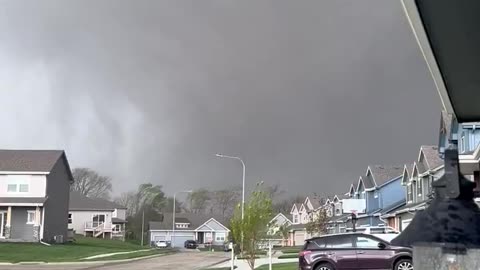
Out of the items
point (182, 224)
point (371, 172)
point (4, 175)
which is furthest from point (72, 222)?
point (371, 172)

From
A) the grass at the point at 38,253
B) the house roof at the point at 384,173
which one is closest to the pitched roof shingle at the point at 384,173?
the house roof at the point at 384,173

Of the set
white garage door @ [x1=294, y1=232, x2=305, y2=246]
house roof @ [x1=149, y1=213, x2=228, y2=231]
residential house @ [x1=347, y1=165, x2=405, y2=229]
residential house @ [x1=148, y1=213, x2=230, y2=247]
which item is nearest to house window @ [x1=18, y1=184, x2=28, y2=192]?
residential house @ [x1=347, y1=165, x2=405, y2=229]

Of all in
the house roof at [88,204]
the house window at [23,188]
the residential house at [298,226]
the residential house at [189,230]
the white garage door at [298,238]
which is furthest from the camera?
the residential house at [189,230]

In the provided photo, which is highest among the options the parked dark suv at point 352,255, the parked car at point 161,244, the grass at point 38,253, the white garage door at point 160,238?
the parked dark suv at point 352,255

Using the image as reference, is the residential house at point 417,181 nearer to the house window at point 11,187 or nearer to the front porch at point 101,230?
the house window at point 11,187

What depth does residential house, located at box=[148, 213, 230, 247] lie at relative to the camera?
102m

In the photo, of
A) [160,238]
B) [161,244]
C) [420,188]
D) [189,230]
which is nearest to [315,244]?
[420,188]

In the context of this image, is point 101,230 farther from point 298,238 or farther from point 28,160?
point 28,160

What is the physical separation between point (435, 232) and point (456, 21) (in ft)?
4.21

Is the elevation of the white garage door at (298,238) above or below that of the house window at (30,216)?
below

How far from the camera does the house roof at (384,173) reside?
177ft

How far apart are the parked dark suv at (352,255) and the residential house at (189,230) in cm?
8188

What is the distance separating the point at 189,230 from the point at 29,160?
5400 cm

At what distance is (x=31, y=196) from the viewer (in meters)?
52.8
